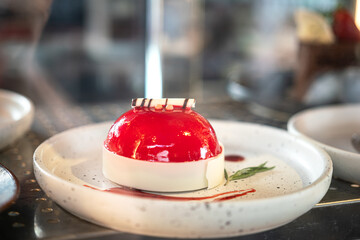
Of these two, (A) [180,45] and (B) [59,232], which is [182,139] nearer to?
(B) [59,232]

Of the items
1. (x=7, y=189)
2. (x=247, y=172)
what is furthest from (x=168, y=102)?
(x=7, y=189)

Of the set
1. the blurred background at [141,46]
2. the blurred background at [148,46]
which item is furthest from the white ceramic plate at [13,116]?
the blurred background at [148,46]

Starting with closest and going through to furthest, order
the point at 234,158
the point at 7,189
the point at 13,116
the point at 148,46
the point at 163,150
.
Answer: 1. the point at 7,189
2. the point at 163,150
3. the point at 234,158
4. the point at 13,116
5. the point at 148,46

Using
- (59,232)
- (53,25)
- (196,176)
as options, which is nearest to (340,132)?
(196,176)

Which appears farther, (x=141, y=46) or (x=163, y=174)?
(x=141, y=46)

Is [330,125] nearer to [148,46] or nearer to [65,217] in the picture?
[65,217]

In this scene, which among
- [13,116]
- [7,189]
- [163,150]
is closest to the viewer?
[7,189]

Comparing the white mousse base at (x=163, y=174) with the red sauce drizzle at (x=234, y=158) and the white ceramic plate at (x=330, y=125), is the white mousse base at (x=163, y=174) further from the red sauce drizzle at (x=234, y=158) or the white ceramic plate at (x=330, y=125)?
the white ceramic plate at (x=330, y=125)
